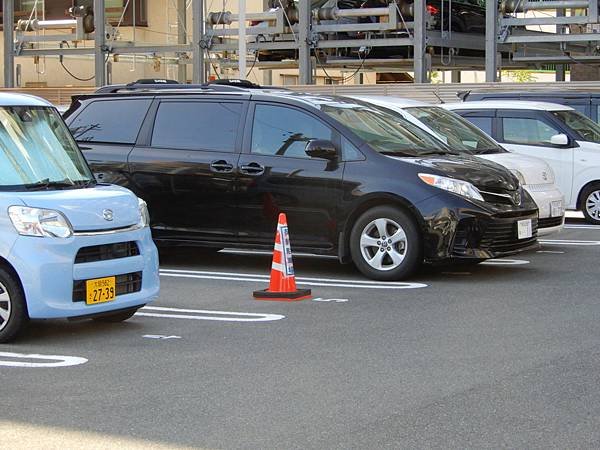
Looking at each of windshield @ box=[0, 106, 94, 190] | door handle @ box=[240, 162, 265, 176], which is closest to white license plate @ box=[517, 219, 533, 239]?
door handle @ box=[240, 162, 265, 176]

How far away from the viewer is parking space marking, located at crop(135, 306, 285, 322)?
9008mm

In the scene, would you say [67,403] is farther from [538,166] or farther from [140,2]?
[140,2]

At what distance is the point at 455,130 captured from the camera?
13.6m

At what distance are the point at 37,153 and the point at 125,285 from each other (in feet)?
3.87

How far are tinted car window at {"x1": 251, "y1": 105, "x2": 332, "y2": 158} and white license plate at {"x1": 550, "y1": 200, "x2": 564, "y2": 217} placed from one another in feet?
10.4

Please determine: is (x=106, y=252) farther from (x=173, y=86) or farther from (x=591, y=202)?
(x=591, y=202)

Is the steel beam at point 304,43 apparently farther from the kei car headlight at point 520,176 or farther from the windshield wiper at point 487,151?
the kei car headlight at point 520,176

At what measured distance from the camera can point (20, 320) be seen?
7.85 m

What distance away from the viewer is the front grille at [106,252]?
7980 millimetres

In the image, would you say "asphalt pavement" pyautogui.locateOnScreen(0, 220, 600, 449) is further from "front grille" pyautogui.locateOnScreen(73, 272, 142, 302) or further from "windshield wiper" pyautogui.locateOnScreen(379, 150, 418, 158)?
"windshield wiper" pyautogui.locateOnScreen(379, 150, 418, 158)

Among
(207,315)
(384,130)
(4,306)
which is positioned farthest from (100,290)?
(384,130)

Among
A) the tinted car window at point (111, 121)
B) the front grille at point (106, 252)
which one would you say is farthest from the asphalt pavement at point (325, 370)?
the tinted car window at point (111, 121)

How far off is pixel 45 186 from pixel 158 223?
386 centimetres

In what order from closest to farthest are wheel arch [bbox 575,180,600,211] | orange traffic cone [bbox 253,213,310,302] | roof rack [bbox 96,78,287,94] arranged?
orange traffic cone [bbox 253,213,310,302], roof rack [bbox 96,78,287,94], wheel arch [bbox 575,180,600,211]
